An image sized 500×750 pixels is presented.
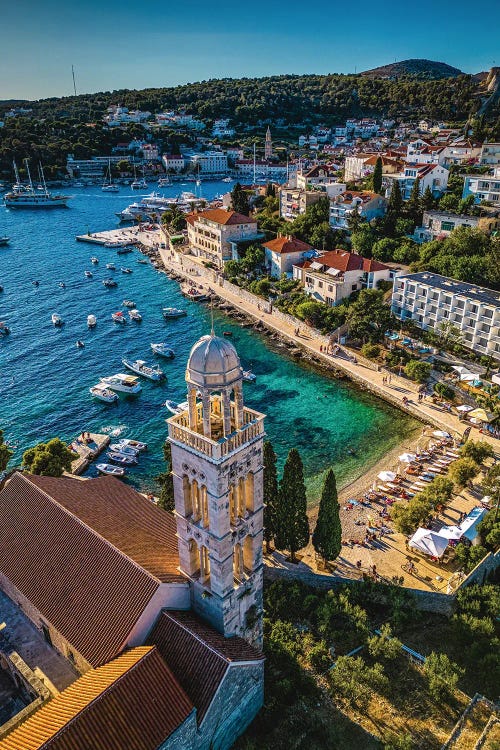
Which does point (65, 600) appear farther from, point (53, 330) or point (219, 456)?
point (53, 330)

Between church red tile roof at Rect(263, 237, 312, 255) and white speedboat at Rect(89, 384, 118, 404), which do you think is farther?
church red tile roof at Rect(263, 237, 312, 255)


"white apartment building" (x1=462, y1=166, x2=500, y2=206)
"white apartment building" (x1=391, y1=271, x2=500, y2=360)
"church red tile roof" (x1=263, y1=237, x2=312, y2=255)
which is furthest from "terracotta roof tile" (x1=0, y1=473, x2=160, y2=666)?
"white apartment building" (x1=462, y1=166, x2=500, y2=206)

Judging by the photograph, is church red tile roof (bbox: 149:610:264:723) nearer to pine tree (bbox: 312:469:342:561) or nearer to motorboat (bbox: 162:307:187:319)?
pine tree (bbox: 312:469:342:561)

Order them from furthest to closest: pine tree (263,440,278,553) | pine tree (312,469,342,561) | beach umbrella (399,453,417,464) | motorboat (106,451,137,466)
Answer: motorboat (106,451,137,466) → beach umbrella (399,453,417,464) → pine tree (263,440,278,553) → pine tree (312,469,342,561)

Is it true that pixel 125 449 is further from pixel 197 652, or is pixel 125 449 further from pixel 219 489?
pixel 219 489

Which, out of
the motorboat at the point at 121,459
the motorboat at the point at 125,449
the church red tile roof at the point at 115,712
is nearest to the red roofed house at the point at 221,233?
the motorboat at the point at 125,449

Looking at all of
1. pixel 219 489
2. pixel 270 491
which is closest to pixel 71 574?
pixel 219 489
